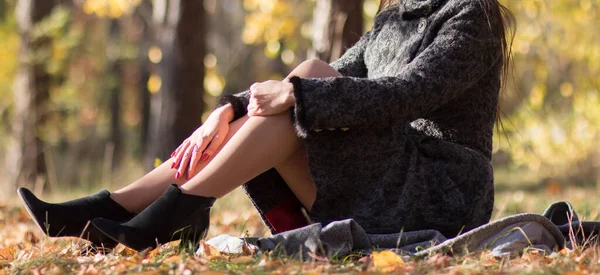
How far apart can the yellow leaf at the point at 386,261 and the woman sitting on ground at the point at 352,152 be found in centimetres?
37

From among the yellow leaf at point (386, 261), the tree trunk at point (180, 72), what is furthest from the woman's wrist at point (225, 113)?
the tree trunk at point (180, 72)

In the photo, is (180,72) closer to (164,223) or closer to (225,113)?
(225,113)

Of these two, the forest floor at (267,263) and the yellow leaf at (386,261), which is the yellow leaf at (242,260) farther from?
the yellow leaf at (386,261)

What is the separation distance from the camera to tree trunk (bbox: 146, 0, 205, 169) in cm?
673

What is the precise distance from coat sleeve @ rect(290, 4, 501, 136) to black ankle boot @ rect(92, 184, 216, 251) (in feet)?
1.32

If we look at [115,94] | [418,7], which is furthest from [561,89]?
[115,94]

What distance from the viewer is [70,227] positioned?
8.18 feet

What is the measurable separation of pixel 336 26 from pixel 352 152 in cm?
270

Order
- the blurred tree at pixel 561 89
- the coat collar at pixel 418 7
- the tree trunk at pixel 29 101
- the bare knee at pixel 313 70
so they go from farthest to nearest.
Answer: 1. the tree trunk at pixel 29 101
2. the blurred tree at pixel 561 89
3. the coat collar at pixel 418 7
4. the bare knee at pixel 313 70

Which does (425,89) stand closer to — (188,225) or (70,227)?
(188,225)

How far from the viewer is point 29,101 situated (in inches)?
348

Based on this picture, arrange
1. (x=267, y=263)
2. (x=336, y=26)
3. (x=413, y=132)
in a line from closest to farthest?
(x=267, y=263) → (x=413, y=132) → (x=336, y=26)

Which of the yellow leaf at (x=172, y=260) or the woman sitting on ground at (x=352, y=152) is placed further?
the woman sitting on ground at (x=352, y=152)

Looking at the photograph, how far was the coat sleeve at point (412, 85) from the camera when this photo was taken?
2.46 meters
